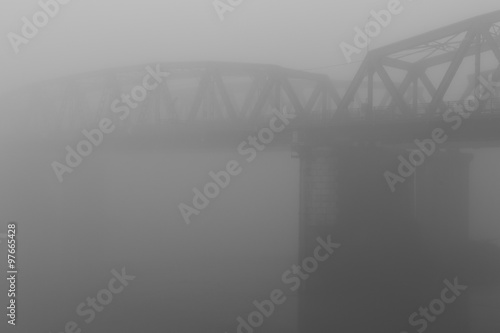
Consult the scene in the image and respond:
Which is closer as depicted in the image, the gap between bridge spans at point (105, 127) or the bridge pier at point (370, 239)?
the gap between bridge spans at point (105, 127)

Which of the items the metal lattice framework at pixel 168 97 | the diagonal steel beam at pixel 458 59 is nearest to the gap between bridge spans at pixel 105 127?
the metal lattice framework at pixel 168 97

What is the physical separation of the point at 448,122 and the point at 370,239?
182 inches

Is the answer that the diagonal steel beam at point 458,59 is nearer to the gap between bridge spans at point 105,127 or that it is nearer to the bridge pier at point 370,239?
the bridge pier at point 370,239

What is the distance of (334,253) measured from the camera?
1644 cm

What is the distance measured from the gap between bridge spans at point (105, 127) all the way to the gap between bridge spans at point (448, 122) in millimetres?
7332

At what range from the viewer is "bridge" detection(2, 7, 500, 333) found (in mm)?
13953

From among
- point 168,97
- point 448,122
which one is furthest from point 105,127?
point 448,122

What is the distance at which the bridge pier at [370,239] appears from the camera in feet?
49.8

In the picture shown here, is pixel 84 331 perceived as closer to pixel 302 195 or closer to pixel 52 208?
→ pixel 52 208

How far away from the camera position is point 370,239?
16.6 m

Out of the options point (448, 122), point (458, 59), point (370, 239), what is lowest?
point (370, 239)

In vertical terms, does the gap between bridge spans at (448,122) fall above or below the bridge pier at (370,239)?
above

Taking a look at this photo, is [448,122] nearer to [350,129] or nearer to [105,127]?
[350,129]

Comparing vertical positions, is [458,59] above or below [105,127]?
above
